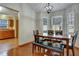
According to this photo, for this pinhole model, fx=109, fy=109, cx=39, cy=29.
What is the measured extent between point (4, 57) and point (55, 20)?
4.50ft

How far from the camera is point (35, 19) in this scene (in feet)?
7.95

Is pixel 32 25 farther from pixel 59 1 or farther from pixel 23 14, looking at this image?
pixel 59 1

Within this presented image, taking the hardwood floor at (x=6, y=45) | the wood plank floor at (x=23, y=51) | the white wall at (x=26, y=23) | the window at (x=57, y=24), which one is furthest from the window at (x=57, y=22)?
the hardwood floor at (x=6, y=45)

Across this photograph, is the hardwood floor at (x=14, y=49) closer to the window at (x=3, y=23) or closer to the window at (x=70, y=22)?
the window at (x=3, y=23)

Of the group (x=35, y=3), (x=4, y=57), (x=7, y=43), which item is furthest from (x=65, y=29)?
(x=4, y=57)

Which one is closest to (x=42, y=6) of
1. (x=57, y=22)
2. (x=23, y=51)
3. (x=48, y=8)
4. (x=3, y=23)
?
(x=48, y=8)

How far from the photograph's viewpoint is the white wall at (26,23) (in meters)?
2.39

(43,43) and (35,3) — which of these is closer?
(35,3)

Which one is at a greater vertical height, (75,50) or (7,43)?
(7,43)

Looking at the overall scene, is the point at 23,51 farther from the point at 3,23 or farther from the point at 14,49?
the point at 3,23

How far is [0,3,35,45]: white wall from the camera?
239 centimetres

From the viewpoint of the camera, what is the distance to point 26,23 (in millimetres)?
2434

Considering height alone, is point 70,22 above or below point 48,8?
below

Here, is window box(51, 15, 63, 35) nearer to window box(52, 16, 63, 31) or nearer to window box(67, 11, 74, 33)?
window box(52, 16, 63, 31)
